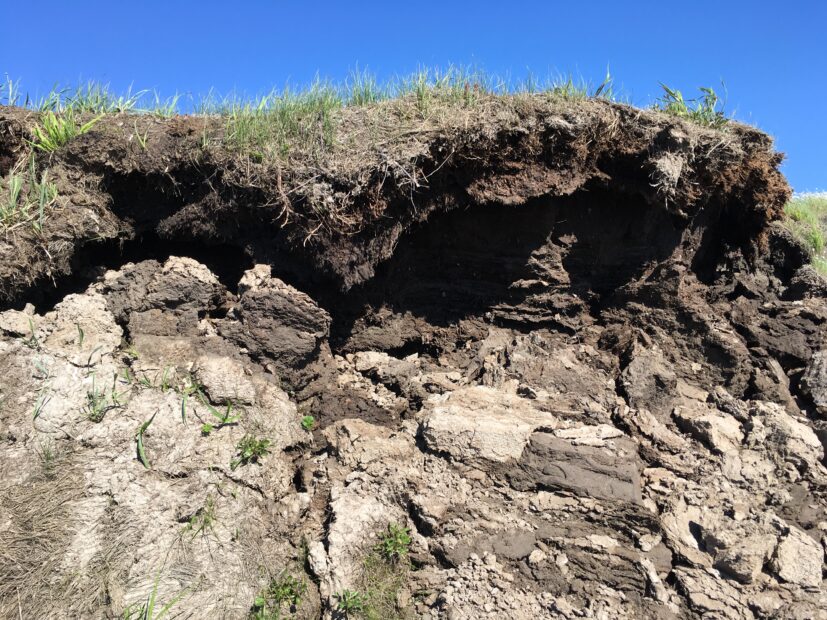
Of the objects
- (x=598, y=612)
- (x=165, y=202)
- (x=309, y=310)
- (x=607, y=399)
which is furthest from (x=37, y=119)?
(x=598, y=612)

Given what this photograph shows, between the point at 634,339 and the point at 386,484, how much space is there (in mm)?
2130

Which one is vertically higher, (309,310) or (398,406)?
(309,310)

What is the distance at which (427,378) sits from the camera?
4.60 meters

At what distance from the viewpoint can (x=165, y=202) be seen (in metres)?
4.55

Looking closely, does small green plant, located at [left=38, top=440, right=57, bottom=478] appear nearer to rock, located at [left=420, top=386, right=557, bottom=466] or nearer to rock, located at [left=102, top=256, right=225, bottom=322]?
rock, located at [left=102, top=256, right=225, bottom=322]

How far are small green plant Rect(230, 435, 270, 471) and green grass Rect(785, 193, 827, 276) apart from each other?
4.75 meters

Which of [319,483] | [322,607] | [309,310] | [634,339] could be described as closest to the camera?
[322,607]

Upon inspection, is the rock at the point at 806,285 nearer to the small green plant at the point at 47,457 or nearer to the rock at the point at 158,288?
the rock at the point at 158,288

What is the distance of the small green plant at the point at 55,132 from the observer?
438 centimetres

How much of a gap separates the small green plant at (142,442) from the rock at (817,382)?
4468 millimetres

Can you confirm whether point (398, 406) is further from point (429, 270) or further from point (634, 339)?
point (634, 339)

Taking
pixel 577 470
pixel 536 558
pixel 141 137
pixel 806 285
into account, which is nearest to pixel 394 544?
pixel 536 558

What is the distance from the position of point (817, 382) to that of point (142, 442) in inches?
180

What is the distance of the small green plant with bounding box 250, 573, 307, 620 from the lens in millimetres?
3602
